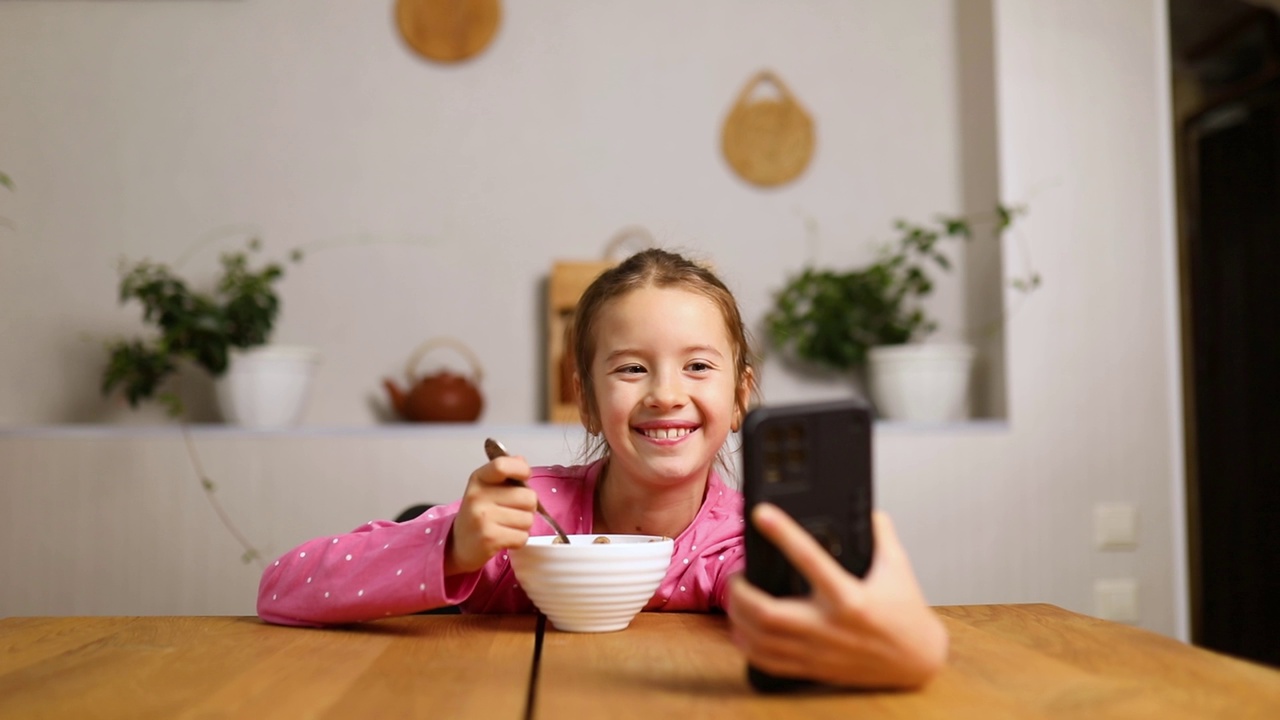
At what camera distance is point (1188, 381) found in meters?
3.17

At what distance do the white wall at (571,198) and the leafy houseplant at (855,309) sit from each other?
132mm

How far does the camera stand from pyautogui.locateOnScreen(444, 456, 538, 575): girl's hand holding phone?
852mm

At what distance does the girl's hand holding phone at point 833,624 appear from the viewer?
1.95 ft

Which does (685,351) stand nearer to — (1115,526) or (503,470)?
(503,470)

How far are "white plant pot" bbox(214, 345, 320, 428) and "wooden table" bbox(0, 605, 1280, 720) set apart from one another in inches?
61.2

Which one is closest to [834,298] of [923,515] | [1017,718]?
[923,515]

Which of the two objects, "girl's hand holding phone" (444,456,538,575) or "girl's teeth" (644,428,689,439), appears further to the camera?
"girl's teeth" (644,428,689,439)

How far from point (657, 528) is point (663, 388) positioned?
0.66 feet

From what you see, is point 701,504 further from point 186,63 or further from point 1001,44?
point 186,63

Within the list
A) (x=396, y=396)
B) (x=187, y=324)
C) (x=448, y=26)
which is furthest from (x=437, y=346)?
(x=448, y=26)

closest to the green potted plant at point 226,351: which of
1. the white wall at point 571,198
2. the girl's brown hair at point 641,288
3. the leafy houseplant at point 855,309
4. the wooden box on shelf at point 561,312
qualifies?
the white wall at point 571,198

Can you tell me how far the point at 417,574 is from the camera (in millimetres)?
916

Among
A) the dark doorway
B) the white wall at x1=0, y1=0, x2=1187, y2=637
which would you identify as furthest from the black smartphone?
the dark doorway

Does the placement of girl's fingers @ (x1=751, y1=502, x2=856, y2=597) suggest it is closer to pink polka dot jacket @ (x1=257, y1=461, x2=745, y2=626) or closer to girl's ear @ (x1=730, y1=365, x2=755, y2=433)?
pink polka dot jacket @ (x1=257, y1=461, x2=745, y2=626)
